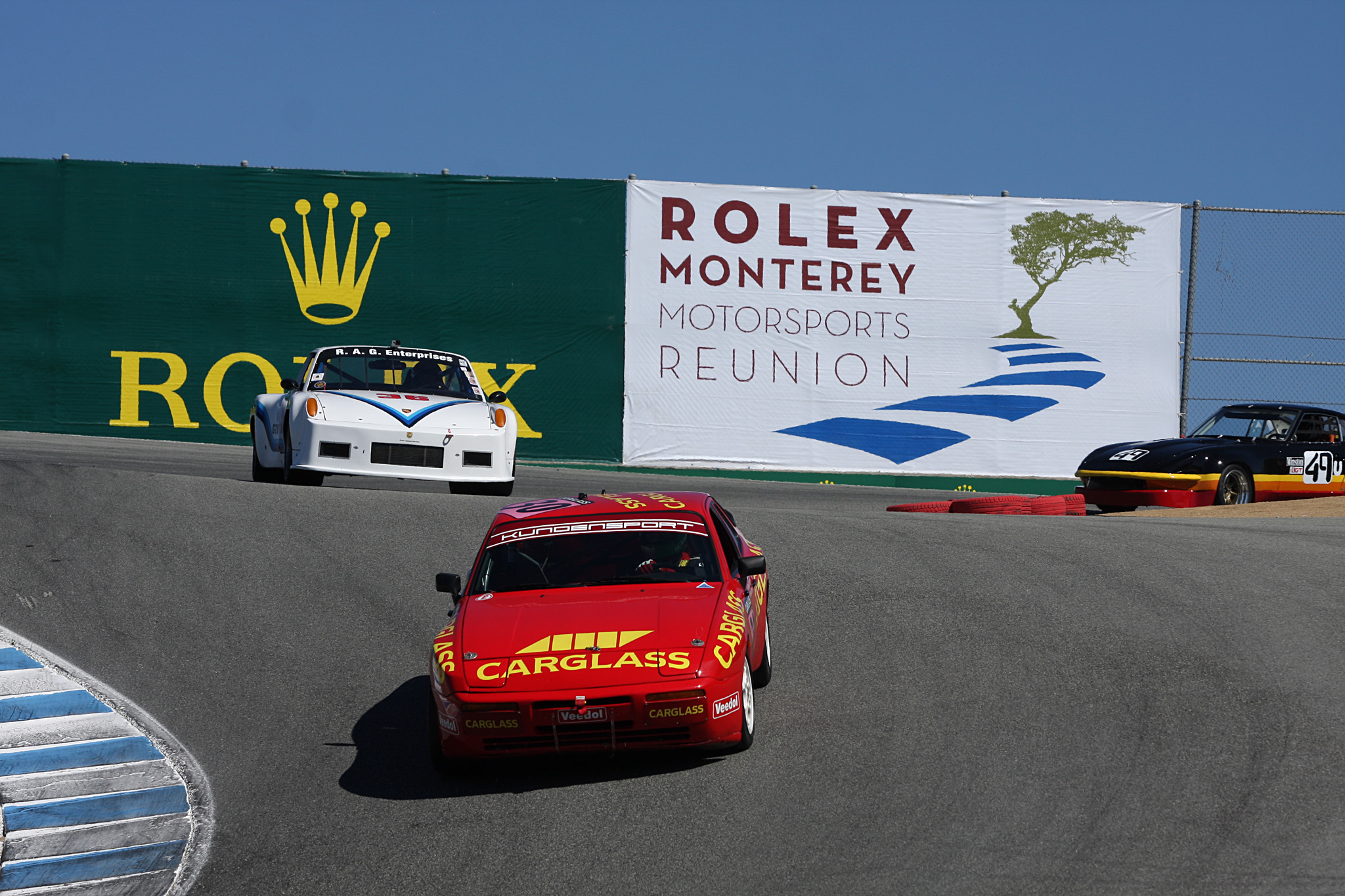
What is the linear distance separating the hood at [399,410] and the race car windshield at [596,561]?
527 centimetres

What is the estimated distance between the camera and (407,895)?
4457 millimetres

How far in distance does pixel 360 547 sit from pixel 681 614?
4373 mm

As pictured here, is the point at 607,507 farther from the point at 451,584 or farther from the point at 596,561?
the point at 451,584

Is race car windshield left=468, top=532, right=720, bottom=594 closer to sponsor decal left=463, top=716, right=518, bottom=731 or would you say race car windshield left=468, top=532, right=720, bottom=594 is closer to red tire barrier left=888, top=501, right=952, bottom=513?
sponsor decal left=463, top=716, right=518, bottom=731

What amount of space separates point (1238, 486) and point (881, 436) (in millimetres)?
6515

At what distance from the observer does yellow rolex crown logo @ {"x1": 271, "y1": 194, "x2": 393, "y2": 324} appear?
64.9 feet

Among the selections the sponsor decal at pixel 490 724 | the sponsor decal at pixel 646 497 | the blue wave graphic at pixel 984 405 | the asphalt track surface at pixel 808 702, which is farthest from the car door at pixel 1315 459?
the sponsor decal at pixel 490 724

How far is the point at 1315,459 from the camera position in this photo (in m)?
15.2

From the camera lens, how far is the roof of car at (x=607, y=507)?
6.85 metres

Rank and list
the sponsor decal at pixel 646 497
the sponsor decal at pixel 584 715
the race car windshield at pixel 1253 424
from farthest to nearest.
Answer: the race car windshield at pixel 1253 424 < the sponsor decal at pixel 646 497 < the sponsor decal at pixel 584 715

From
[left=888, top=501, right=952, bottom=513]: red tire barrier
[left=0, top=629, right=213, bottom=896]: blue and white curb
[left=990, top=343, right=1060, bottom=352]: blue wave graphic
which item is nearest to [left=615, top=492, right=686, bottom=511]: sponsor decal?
[left=0, top=629, right=213, bottom=896]: blue and white curb

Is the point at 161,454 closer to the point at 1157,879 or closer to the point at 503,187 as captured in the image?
the point at 503,187

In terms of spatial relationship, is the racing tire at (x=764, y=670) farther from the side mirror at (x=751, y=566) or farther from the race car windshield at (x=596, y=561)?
the race car windshield at (x=596, y=561)

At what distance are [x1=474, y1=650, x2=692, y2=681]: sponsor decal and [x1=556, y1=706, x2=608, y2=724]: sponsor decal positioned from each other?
0.20 meters
